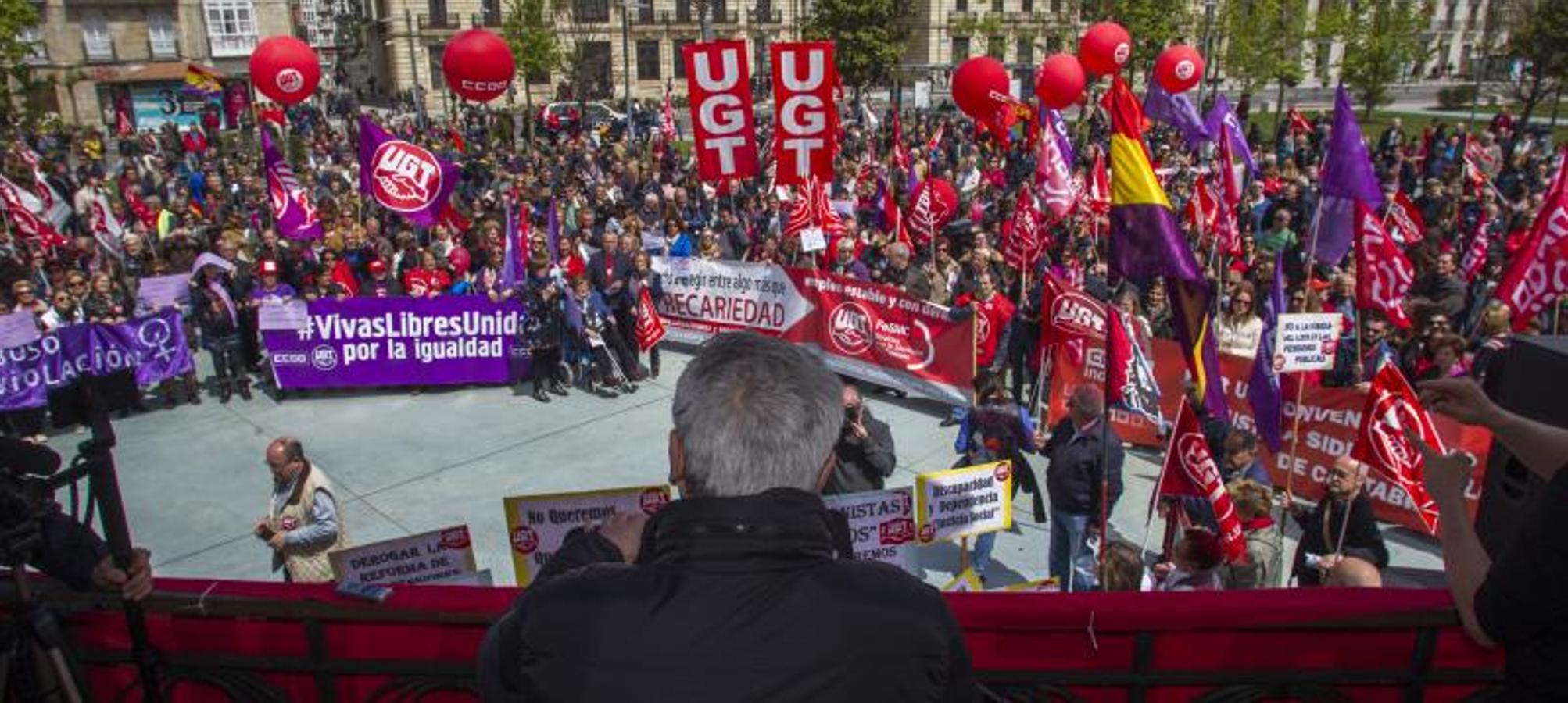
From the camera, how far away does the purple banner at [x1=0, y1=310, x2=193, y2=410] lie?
991cm

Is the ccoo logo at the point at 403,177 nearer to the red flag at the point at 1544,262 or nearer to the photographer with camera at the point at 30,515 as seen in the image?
the photographer with camera at the point at 30,515

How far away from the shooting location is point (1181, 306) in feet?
18.7

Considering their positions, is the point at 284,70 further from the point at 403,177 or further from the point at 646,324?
the point at 646,324

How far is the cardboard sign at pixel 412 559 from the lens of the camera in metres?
4.94

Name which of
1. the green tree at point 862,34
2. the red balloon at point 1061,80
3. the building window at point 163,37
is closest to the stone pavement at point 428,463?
the red balloon at point 1061,80

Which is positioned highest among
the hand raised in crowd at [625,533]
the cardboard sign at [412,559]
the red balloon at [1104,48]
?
the red balloon at [1104,48]

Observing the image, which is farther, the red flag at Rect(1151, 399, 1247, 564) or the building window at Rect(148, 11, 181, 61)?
the building window at Rect(148, 11, 181, 61)

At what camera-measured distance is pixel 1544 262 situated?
7.57 meters

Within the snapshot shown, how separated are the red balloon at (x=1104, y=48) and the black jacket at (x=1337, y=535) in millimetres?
12601

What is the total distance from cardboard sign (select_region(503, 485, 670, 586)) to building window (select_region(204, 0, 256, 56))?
57456 mm

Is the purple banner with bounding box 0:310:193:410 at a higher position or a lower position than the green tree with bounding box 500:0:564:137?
lower

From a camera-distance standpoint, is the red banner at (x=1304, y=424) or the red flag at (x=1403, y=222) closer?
the red banner at (x=1304, y=424)

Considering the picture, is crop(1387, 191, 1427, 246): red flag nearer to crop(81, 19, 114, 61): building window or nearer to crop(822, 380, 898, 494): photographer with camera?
crop(822, 380, 898, 494): photographer with camera

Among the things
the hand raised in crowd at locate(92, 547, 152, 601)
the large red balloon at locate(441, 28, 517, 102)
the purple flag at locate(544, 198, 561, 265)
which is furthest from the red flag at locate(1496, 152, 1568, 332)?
the large red balloon at locate(441, 28, 517, 102)
